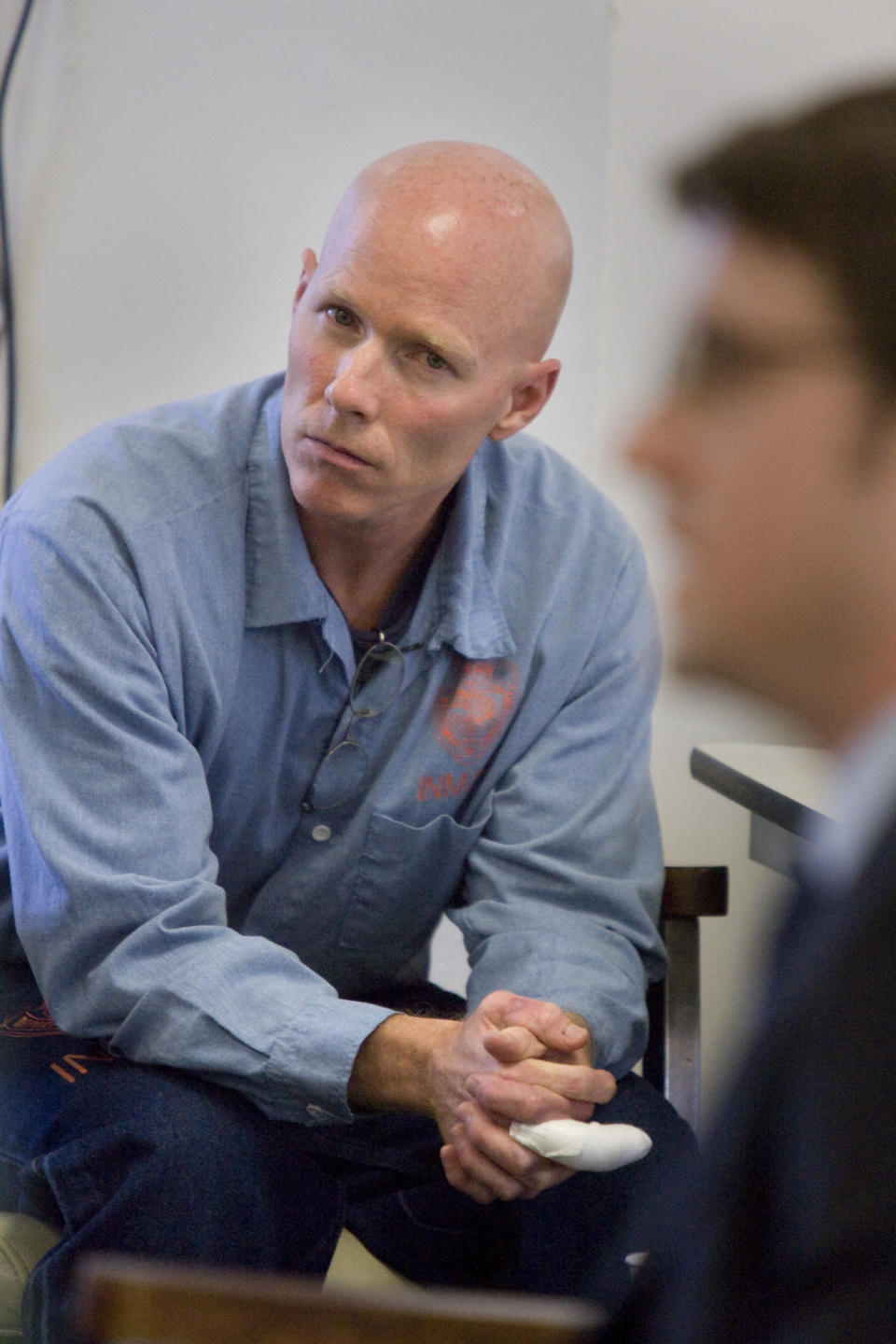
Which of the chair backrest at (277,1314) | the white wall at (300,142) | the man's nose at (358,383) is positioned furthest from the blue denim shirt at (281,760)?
the chair backrest at (277,1314)

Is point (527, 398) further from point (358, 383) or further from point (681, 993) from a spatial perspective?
point (681, 993)

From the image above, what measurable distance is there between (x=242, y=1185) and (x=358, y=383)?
67 centimetres

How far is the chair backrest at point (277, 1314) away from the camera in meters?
0.55

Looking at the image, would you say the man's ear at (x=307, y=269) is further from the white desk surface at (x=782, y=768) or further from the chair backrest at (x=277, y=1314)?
the chair backrest at (x=277, y=1314)

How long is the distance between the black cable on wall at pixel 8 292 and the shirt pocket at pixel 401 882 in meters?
0.80

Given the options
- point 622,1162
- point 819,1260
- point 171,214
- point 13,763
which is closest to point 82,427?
point 171,214

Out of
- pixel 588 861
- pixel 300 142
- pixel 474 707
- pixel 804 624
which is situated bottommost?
pixel 588 861

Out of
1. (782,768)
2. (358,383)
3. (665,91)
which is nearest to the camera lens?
(358,383)

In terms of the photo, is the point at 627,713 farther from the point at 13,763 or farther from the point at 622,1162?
the point at 13,763

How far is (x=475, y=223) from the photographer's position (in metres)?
1.25

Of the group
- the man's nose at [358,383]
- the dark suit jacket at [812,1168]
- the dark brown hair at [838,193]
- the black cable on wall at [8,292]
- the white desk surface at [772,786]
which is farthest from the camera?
the black cable on wall at [8,292]

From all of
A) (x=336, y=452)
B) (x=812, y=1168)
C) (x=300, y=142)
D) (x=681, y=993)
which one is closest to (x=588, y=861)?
(x=681, y=993)

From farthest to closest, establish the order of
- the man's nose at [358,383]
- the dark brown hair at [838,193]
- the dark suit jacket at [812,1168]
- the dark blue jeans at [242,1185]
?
1. the man's nose at [358,383]
2. the dark blue jeans at [242,1185]
3. the dark brown hair at [838,193]
4. the dark suit jacket at [812,1168]

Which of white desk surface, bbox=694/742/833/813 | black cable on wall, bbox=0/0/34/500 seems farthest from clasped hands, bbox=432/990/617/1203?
black cable on wall, bbox=0/0/34/500
